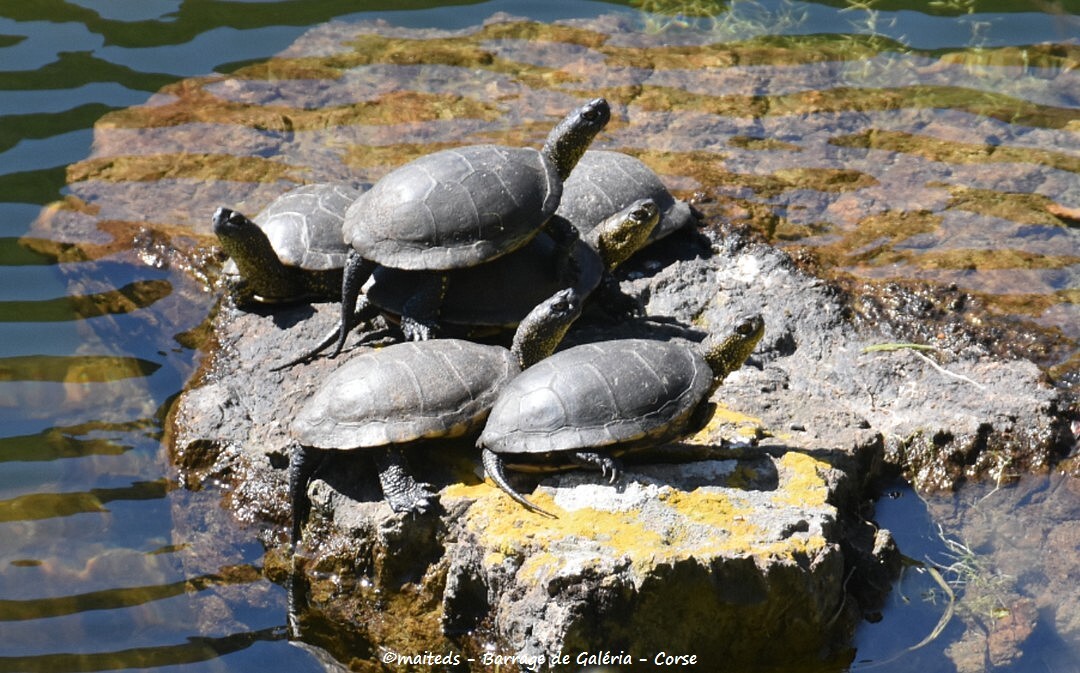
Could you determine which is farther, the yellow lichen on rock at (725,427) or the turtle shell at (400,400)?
the yellow lichen on rock at (725,427)

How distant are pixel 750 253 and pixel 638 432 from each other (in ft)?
7.05

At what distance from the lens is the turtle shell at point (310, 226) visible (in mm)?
5633

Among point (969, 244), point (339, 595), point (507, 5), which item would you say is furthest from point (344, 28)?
point (339, 595)

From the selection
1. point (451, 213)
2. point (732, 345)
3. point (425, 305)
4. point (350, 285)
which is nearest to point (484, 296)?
point (425, 305)

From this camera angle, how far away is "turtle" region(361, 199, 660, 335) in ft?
17.3

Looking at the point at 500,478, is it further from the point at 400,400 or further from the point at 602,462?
the point at 400,400

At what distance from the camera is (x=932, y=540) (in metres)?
4.78

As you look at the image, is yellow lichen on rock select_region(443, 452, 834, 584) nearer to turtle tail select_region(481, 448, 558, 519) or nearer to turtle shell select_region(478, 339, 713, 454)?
turtle tail select_region(481, 448, 558, 519)

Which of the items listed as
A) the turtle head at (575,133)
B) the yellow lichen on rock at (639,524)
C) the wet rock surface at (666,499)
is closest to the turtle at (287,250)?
the wet rock surface at (666,499)

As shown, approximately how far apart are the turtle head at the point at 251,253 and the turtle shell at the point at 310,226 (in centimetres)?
8

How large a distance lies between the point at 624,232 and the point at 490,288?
757 mm

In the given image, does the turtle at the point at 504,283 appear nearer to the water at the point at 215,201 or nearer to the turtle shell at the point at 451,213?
the turtle shell at the point at 451,213

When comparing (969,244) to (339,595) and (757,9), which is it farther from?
(339,595)

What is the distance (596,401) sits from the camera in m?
4.27
